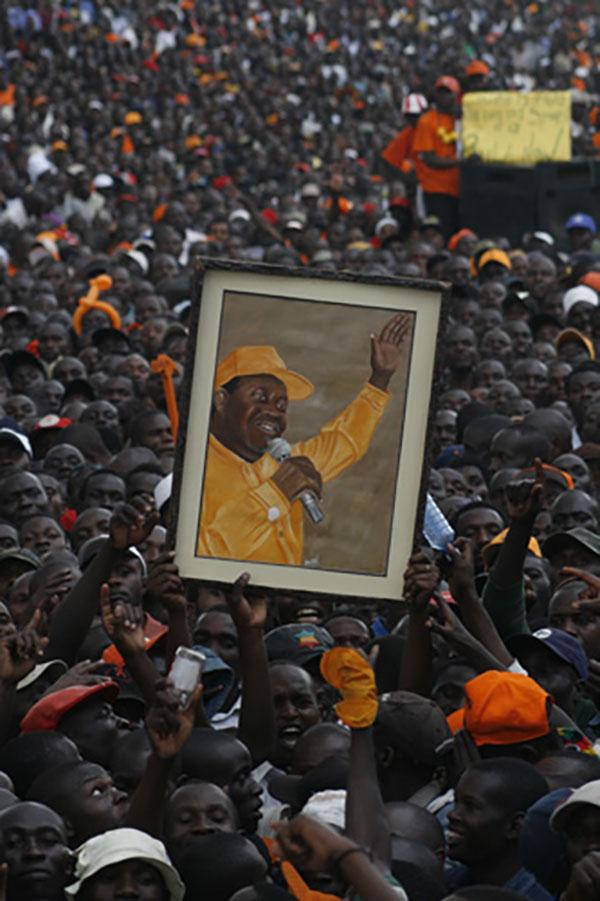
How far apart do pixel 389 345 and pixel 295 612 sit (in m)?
2.13

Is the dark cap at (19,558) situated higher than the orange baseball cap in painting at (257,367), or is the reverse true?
the orange baseball cap in painting at (257,367)

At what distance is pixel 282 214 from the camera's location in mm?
21078

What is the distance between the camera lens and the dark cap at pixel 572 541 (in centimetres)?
772

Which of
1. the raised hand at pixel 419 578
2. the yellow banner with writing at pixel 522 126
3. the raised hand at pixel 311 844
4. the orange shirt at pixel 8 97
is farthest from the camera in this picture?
the orange shirt at pixel 8 97

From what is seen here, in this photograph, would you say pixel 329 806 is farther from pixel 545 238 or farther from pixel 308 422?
pixel 545 238

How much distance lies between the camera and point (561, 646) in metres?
6.54

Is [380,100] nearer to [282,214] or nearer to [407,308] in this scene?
[282,214]

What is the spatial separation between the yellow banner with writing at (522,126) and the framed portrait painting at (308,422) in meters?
12.8

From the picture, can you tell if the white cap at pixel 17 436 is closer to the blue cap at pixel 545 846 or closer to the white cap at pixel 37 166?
the blue cap at pixel 545 846

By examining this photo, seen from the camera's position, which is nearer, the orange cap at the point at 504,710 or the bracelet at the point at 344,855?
the bracelet at the point at 344,855

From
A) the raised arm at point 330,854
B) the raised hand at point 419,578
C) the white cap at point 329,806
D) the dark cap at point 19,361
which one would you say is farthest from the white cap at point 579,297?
the raised arm at point 330,854

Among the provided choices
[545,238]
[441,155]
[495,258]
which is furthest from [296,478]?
[441,155]

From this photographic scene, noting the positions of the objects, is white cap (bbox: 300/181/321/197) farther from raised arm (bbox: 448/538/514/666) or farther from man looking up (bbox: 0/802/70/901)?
man looking up (bbox: 0/802/70/901)

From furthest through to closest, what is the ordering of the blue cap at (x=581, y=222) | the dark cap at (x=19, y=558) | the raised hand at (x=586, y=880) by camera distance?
the blue cap at (x=581, y=222)
the dark cap at (x=19, y=558)
the raised hand at (x=586, y=880)
